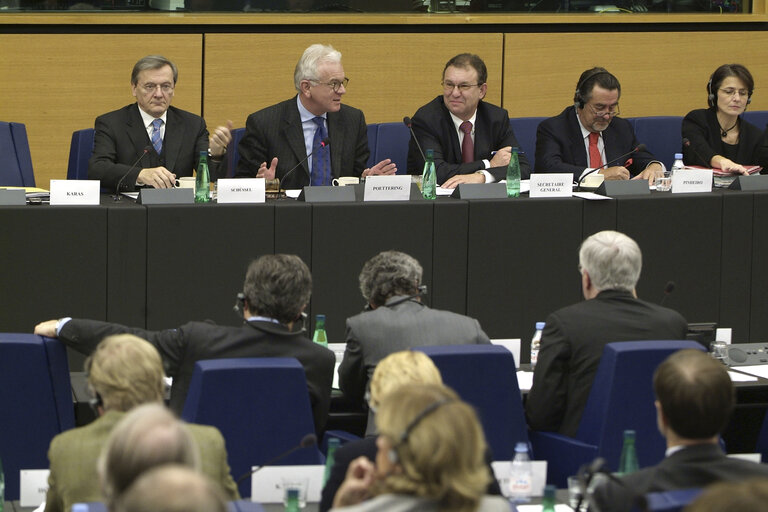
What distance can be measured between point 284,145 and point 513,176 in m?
1.04

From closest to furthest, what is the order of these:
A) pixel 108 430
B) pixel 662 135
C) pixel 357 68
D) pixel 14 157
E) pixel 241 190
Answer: pixel 108 430 < pixel 241 190 < pixel 14 157 < pixel 662 135 < pixel 357 68

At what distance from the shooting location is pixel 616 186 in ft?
16.7

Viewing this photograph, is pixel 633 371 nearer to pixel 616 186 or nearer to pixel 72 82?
pixel 616 186

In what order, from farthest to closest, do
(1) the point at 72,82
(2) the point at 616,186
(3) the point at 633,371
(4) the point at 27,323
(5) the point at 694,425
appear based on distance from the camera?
1. (1) the point at 72,82
2. (2) the point at 616,186
3. (4) the point at 27,323
4. (3) the point at 633,371
5. (5) the point at 694,425

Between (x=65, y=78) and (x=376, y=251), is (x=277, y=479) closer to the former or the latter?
(x=376, y=251)

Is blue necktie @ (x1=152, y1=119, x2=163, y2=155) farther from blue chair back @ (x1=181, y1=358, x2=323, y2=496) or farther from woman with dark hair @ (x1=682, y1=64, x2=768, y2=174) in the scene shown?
blue chair back @ (x1=181, y1=358, x2=323, y2=496)

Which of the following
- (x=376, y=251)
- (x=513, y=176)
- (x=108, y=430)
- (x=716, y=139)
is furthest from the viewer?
(x=716, y=139)

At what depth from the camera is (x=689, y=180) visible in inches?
203

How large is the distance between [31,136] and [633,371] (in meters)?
4.72

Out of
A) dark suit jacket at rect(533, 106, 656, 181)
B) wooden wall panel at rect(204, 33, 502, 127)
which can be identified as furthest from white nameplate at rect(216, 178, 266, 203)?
wooden wall panel at rect(204, 33, 502, 127)

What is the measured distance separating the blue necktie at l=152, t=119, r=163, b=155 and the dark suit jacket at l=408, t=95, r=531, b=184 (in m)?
1.17

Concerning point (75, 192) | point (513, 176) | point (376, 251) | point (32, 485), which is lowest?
point (32, 485)

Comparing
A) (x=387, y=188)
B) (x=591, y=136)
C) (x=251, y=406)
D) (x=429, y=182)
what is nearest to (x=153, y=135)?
(x=387, y=188)

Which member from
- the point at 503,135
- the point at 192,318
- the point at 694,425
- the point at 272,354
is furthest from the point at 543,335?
the point at 503,135
